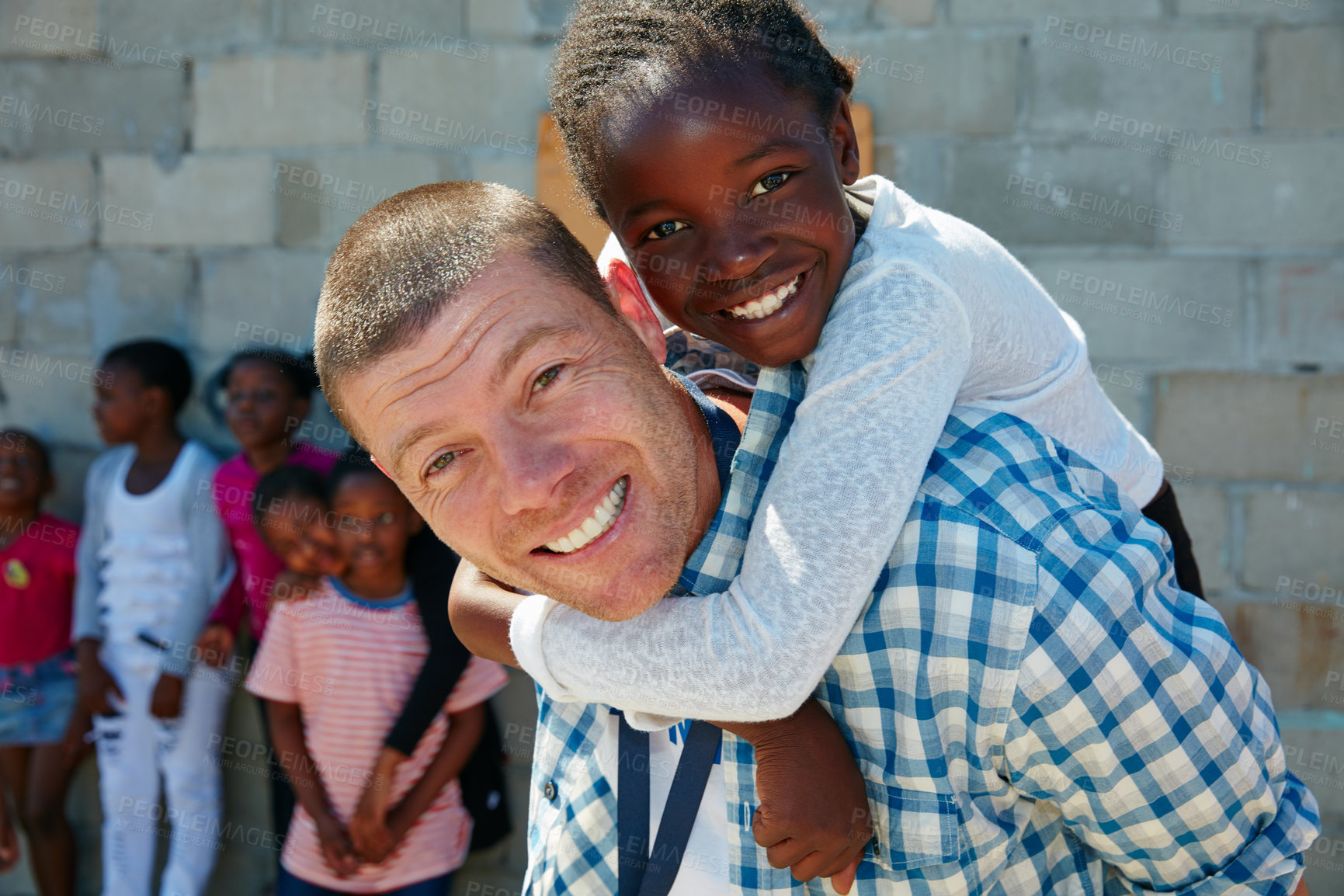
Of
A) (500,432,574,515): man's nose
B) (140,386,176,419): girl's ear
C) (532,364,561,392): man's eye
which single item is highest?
(532,364,561,392): man's eye

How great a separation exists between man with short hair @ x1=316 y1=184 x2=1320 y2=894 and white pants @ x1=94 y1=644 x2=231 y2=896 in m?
2.71

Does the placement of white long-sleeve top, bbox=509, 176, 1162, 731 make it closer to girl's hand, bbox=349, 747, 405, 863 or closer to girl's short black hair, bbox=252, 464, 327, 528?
girl's hand, bbox=349, 747, 405, 863

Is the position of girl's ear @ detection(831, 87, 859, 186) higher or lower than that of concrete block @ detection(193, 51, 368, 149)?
lower

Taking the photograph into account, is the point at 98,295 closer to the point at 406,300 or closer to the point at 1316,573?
the point at 406,300

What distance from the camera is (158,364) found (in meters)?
3.68

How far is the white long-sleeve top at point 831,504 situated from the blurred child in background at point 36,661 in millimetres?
3360

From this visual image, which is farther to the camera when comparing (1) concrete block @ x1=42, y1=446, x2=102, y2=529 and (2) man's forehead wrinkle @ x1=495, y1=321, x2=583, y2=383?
(1) concrete block @ x1=42, y1=446, x2=102, y2=529

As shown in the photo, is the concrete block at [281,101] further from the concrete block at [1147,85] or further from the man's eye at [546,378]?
the man's eye at [546,378]

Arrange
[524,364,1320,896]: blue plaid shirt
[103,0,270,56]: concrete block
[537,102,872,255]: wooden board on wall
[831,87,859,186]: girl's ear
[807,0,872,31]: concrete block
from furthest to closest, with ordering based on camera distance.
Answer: [103,0,270,56]: concrete block
[537,102,872,255]: wooden board on wall
[807,0,872,31]: concrete block
[831,87,859,186]: girl's ear
[524,364,1320,896]: blue plaid shirt

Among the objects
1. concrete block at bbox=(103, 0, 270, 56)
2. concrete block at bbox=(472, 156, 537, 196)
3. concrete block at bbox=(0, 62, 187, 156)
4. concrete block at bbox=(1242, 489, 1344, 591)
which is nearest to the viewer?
concrete block at bbox=(1242, 489, 1344, 591)

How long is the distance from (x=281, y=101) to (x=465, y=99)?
0.77 metres

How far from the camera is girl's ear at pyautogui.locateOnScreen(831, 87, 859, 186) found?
1.58 metres

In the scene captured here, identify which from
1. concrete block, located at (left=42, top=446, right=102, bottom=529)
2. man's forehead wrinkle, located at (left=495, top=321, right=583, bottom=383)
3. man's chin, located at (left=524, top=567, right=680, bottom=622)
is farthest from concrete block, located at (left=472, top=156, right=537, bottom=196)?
man's chin, located at (left=524, top=567, right=680, bottom=622)

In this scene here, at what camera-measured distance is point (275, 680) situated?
311 cm
